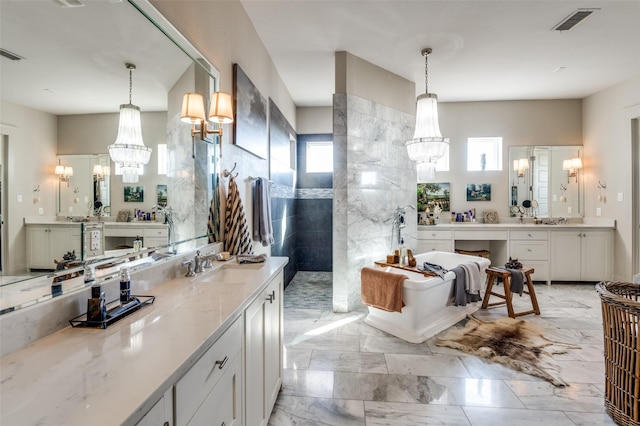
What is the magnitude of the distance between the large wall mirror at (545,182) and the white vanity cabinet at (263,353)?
4.93 metres

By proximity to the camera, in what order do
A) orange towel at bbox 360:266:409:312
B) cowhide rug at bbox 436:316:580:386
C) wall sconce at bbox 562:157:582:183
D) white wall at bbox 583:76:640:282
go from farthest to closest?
1. wall sconce at bbox 562:157:582:183
2. white wall at bbox 583:76:640:282
3. orange towel at bbox 360:266:409:312
4. cowhide rug at bbox 436:316:580:386

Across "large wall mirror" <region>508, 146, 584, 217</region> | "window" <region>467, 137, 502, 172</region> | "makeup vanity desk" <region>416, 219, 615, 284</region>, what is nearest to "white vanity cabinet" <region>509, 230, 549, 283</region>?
"makeup vanity desk" <region>416, 219, 615, 284</region>

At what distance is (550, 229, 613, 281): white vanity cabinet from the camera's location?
15.8 ft

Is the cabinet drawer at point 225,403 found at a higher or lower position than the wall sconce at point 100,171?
lower

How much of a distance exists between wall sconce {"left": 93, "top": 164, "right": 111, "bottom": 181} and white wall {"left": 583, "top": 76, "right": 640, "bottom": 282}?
5973 mm

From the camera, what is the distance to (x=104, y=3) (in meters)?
1.28

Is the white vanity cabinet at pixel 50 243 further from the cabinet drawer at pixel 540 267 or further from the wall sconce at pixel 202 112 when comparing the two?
the cabinet drawer at pixel 540 267

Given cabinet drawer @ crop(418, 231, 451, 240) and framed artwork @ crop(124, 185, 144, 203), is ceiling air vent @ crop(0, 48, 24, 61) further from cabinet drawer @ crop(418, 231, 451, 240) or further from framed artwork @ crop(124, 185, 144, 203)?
cabinet drawer @ crop(418, 231, 451, 240)

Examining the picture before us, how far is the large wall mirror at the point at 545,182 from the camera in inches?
209

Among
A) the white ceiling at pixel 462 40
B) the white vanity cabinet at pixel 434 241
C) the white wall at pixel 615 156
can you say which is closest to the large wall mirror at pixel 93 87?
the white ceiling at pixel 462 40

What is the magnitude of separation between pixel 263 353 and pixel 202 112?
4.80 ft

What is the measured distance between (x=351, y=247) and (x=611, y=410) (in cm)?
244

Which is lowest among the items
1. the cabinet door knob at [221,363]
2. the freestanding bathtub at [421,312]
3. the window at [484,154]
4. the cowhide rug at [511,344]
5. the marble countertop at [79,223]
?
the cowhide rug at [511,344]

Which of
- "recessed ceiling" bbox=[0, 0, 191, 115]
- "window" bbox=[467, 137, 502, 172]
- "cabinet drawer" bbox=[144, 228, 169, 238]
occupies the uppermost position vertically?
"window" bbox=[467, 137, 502, 172]
